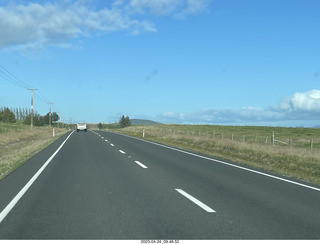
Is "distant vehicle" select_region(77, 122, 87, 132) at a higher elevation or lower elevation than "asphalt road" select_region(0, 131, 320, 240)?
higher

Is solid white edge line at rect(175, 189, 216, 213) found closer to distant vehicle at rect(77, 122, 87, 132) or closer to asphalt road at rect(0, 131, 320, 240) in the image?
asphalt road at rect(0, 131, 320, 240)

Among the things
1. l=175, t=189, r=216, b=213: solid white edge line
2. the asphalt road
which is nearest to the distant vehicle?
the asphalt road

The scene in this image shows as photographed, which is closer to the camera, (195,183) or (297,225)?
(297,225)

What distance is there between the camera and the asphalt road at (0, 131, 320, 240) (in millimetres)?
4781

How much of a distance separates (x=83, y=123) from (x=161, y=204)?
6594 centimetres

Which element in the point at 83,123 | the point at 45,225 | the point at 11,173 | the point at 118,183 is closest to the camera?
the point at 45,225

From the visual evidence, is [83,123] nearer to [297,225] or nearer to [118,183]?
[118,183]

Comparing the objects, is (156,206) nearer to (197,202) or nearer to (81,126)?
(197,202)

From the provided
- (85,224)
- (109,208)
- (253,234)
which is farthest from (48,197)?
(253,234)

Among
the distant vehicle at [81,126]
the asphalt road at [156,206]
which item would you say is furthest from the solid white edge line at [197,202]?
the distant vehicle at [81,126]

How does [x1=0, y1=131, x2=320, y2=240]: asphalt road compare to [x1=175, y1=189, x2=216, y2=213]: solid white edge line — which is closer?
[x1=0, y1=131, x2=320, y2=240]: asphalt road

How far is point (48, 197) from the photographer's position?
719cm

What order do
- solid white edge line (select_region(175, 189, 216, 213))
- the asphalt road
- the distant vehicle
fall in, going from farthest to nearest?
the distant vehicle < solid white edge line (select_region(175, 189, 216, 213)) < the asphalt road

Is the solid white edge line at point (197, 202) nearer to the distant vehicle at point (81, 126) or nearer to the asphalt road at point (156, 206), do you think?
the asphalt road at point (156, 206)
